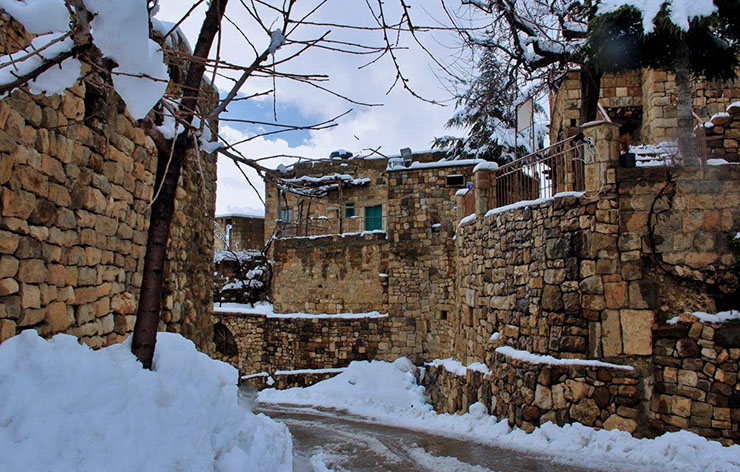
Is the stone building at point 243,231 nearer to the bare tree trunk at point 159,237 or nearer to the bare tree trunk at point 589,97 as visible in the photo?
the bare tree trunk at point 589,97

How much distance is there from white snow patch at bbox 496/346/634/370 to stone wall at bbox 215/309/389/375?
8678mm

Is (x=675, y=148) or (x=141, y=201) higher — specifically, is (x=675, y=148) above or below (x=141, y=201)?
above

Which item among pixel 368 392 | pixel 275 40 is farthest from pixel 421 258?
pixel 275 40

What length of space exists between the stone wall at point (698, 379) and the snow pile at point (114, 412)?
4.93 metres

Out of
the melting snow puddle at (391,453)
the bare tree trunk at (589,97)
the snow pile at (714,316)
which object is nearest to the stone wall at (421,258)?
the bare tree trunk at (589,97)

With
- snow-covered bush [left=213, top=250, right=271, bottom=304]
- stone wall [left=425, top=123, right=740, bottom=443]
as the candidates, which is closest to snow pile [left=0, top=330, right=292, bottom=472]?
stone wall [left=425, top=123, right=740, bottom=443]

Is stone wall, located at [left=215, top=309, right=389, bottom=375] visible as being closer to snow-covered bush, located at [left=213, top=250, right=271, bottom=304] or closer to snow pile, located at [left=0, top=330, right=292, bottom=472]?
snow-covered bush, located at [left=213, top=250, right=271, bottom=304]

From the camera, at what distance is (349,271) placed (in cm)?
1705

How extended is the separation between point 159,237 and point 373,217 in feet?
67.6

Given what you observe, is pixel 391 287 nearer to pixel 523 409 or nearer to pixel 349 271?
Result: pixel 349 271

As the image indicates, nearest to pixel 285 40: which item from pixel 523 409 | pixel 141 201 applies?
pixel 141 201

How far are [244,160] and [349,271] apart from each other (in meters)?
13.8

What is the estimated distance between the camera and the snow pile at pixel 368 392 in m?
11.7

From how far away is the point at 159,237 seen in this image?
3.62 meters
